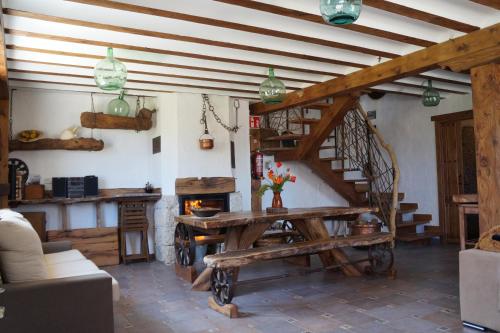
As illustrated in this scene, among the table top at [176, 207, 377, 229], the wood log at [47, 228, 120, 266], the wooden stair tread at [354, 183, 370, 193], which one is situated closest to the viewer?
the table top at [176, 207, 377, 229]

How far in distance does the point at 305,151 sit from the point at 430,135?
242cm

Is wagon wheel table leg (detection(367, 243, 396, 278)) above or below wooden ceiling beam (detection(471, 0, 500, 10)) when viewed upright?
below

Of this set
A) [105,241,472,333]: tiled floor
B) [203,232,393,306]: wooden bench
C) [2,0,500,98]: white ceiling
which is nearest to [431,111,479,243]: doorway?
[2,0,500,98]: white ceiling

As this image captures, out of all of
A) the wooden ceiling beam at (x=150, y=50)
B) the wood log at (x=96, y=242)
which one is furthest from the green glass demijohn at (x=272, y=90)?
the wood log at (x=96, y=242)

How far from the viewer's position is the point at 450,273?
5113 mm

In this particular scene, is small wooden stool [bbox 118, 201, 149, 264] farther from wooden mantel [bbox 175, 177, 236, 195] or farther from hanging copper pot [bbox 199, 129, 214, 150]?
hanging copper pot [bbox 199, 129, 214, 150]

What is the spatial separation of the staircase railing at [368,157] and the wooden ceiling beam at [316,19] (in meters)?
3.22

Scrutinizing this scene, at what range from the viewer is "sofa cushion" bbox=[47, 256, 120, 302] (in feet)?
9.51

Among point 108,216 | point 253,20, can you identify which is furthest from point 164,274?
point 253,20

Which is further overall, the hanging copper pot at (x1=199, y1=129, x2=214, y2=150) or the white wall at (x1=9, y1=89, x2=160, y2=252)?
the hanging copper pot at (x1=199, y1=129, x2=214, y2=150)

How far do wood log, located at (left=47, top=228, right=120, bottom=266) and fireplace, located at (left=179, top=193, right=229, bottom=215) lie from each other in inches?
40.2

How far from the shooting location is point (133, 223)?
20.7ft

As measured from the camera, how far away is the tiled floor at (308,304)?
3.46m

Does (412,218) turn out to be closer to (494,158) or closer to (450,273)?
(450,273)
